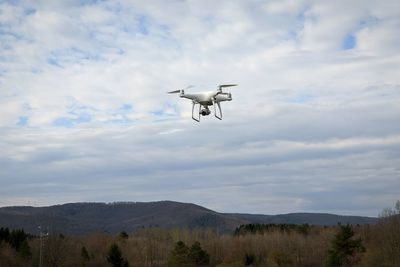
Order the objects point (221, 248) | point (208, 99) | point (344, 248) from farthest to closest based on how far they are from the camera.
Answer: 1. point (221, 248)
2. point (344, 248)
3. point (208, 99)

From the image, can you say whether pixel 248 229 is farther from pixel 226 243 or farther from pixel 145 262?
pixel 145 262

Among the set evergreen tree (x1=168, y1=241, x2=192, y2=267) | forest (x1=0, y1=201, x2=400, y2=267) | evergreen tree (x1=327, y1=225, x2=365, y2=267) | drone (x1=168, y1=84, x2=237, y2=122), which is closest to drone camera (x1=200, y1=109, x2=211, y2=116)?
drone (x1=168, y1=84, x2=237, y2=122)

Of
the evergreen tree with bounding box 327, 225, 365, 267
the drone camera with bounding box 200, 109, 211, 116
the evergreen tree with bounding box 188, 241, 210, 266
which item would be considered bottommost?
the evergreen tree with bounding box 188, 241, 210, 266

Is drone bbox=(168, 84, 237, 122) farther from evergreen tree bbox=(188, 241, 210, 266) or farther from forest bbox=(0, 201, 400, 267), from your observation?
evergreen tree bbox=(188, 241, 210, 266)

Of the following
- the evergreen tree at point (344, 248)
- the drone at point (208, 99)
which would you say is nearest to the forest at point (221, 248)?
the evergreen tree at point (344, 248)

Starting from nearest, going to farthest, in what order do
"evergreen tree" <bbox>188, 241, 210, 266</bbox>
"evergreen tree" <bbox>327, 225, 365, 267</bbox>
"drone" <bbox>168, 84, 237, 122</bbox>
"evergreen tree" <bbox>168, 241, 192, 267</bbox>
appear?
"drone" <bbox>168, 84, 237, 122</bbox>
"evergreen tree" <bbox>327, 225, 365, 267</bbox>
"evergreen tree" <bbox>168, 241, 192, 267</bbox>
"evergreen tree" <bbox>188, 241, 210, 266</bbox>

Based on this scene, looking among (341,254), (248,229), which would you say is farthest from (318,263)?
(248,229)

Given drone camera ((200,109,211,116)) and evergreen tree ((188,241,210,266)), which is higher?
drone camera ((200,109,211,116))

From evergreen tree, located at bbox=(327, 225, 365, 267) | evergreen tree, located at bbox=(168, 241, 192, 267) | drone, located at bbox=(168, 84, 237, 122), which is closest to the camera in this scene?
drone, located at bbox=(168, 84, 237, 122)

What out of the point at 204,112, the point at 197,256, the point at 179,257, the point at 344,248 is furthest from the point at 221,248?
the point at 204,112

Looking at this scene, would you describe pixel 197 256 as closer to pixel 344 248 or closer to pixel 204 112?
pixel 344 248
